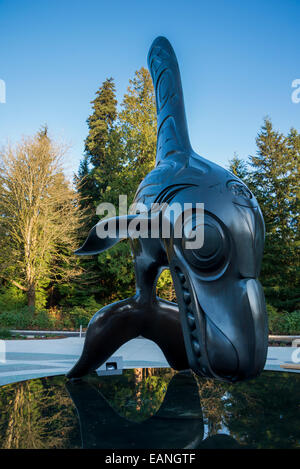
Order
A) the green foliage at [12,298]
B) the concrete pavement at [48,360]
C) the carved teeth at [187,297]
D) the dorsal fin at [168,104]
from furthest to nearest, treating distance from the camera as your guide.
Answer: the green foliage at [12,298]
the concrete pavement at [48,360]
the dorsal fin at [168,104]
the carved teeth at [187,297]

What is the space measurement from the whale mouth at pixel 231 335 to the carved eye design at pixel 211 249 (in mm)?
211

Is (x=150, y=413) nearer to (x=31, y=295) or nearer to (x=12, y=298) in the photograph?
(x=31, y=295)

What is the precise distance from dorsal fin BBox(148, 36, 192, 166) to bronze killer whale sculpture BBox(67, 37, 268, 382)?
1cm

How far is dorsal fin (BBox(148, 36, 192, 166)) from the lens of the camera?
14.9ft

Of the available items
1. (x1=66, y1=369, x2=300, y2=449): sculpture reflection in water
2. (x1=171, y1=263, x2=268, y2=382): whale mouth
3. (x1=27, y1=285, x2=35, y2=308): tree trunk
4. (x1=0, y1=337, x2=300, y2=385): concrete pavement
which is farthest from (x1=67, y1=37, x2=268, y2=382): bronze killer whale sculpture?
(x1=27, y1=285, x2=35, y2=308): tree trunk

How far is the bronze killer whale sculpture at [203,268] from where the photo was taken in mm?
2960

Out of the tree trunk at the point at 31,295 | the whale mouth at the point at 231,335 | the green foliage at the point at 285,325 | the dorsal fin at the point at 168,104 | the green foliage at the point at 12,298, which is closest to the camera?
the whale mouth at the point at 231,335

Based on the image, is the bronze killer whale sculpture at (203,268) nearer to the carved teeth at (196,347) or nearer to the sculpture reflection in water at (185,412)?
the carved teeth at (196,347)

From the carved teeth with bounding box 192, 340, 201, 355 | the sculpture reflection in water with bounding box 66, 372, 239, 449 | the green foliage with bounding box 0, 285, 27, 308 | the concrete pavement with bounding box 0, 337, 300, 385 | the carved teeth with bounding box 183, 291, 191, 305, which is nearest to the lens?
the sculpture reflection in water with bounding box 66, 372, 239, 449

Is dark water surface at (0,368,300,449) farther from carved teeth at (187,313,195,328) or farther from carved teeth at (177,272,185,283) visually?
carved teeth at (177,272,185,283)

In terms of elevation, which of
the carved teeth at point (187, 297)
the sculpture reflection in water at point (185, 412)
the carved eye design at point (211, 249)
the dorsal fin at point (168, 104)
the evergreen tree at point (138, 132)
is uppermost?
the evergreen tree at point (138, 132)

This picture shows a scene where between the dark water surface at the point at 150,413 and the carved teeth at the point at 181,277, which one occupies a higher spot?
the carved teeth at the point at 181,277

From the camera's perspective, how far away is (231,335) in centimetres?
294

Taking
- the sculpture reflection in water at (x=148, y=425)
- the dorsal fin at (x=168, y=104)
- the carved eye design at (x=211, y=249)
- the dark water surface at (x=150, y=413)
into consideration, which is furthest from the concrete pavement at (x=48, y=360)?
the dorsal fin at (x=168, y=104)
